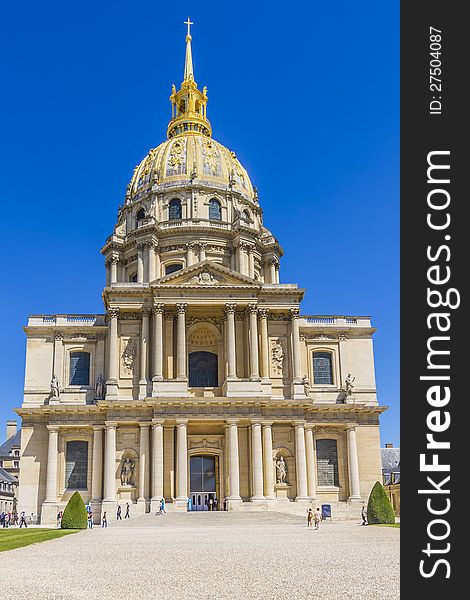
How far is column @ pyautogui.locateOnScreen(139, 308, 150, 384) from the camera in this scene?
54.2 m

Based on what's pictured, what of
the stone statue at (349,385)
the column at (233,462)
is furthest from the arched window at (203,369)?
the stone statue at (349,385)

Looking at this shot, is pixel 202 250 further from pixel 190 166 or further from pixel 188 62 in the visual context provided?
pixel 188 62

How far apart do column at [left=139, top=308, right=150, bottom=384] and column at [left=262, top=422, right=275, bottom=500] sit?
959cm

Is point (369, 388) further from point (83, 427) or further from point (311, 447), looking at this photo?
point (83, 427)

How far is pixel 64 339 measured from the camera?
57.5 m

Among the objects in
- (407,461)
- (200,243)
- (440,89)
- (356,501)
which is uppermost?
(200,243)

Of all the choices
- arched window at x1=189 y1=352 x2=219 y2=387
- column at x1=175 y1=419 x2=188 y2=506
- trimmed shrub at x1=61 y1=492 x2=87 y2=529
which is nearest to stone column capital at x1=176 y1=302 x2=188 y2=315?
arched window at x1=189 y1=352 x2=219 y2=387

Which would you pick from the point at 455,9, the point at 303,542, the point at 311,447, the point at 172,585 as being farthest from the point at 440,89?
the point at 311,447

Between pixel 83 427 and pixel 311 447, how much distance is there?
16.8m

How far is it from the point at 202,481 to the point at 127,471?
19.7ft

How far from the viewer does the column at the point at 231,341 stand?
5356cm

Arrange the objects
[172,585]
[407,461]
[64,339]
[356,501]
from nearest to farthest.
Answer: [407,461] < [172,585] < [356,501] < [64,339]

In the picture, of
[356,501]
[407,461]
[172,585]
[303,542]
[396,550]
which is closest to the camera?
[407,461]

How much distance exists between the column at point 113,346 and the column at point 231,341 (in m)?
8.35
